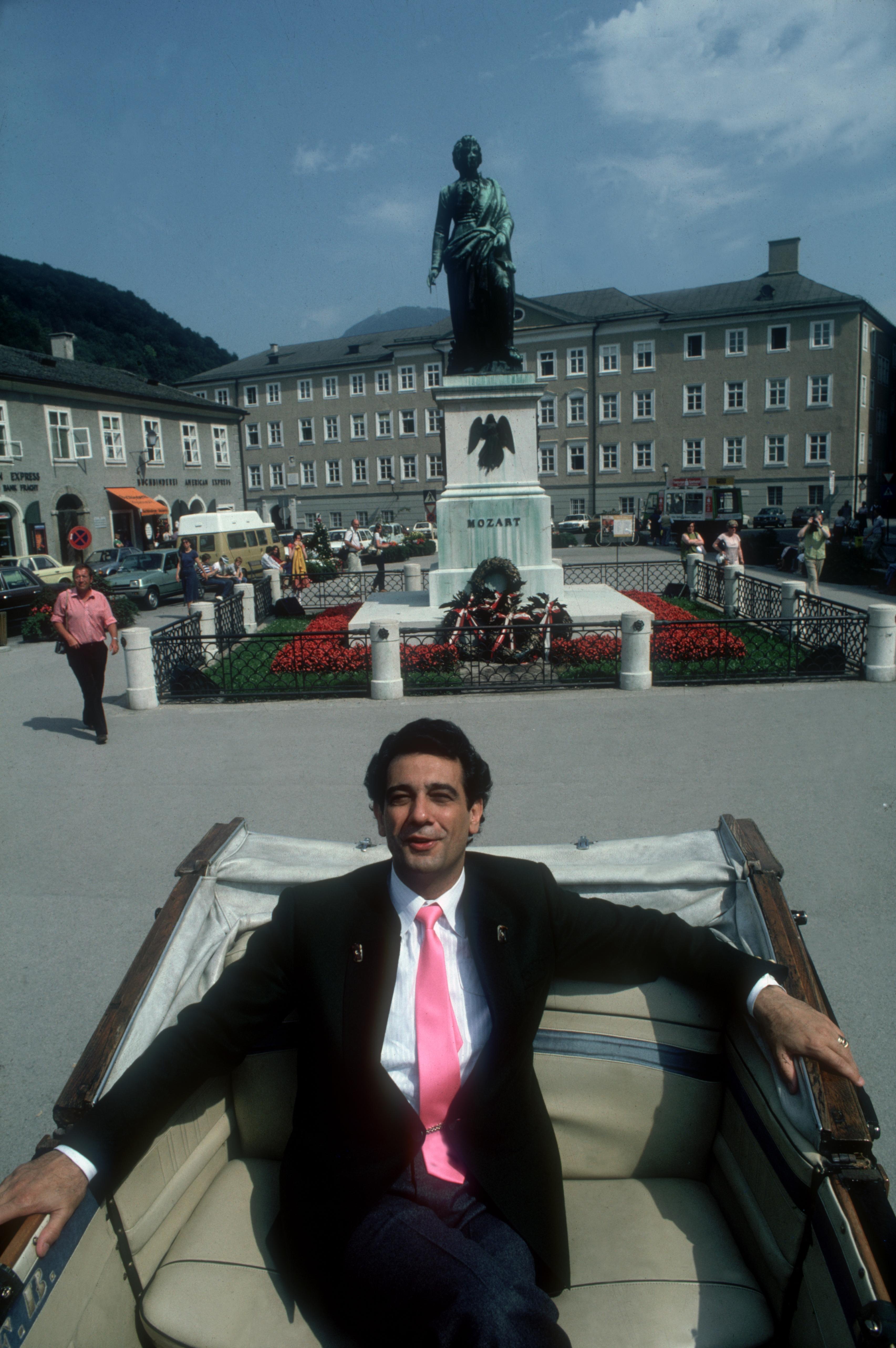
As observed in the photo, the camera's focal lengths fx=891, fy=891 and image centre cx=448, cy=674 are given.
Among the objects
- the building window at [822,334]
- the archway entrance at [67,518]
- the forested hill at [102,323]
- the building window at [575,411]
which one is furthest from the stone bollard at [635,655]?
the forested hill at [102,323]

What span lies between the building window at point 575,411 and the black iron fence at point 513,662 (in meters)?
50.1

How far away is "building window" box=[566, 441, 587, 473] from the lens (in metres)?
60.8

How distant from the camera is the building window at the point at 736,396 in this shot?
57281 millimetres

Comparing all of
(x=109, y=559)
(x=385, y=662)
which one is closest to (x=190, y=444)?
(x=109, y=559)

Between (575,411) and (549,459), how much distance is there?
3616 millimetres

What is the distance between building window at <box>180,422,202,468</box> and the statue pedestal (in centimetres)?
3590

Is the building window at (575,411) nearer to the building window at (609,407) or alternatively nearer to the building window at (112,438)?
the building window at (609,407)

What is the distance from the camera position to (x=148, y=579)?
2564 cm

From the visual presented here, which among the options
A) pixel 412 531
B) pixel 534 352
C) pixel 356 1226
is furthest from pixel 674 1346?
pixel 534 352

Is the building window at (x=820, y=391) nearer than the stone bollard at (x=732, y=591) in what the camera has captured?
No

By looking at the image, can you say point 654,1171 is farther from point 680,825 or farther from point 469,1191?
point 680,825

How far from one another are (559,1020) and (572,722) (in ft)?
25.0

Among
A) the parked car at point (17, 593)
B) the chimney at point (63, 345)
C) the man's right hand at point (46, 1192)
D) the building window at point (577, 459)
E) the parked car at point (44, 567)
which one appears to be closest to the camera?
the man's right hand at point (46, 1192)

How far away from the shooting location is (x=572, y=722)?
1007 centimetres
